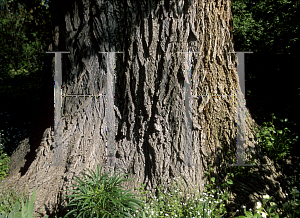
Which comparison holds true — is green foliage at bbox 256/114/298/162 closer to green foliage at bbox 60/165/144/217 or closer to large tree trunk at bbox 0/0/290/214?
large tree trunk at bbox 0/0/290/214

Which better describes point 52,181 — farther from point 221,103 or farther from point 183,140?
point 221,103

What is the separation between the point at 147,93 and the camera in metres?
2.86

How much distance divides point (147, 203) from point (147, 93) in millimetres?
1231

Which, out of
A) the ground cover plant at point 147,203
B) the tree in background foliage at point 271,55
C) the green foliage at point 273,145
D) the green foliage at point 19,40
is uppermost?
the green foliage at point 19,40

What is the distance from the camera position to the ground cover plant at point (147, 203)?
2328 mm

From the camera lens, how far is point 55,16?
3352 millimetres

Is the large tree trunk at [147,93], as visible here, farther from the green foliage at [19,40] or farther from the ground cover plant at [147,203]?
the green foliage at [19,40]

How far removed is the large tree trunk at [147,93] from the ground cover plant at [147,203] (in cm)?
15

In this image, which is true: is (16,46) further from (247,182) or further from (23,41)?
(247,182)

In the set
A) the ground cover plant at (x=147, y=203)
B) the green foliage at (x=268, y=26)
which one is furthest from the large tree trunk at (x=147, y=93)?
the green foliage at (x=268, y=26)

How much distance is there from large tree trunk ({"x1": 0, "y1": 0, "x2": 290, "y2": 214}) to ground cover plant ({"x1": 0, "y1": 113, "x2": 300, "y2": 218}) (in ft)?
0.51

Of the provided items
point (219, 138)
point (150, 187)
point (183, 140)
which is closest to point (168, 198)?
point (150, 187)

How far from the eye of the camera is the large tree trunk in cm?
279

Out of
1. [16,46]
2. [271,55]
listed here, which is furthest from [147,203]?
[16,46]
